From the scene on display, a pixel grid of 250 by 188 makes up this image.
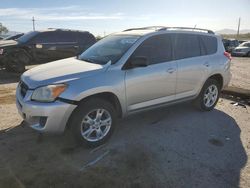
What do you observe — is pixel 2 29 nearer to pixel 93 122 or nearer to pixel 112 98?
pixel 112 98

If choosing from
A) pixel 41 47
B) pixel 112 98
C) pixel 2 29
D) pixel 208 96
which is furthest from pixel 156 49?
pixel 2 29

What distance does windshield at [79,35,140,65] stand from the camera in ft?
15.7

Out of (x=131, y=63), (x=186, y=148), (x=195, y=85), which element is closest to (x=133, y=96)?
(x=131, y=63)

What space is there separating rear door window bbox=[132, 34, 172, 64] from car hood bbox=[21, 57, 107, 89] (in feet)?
2.66

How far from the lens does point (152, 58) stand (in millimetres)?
5047

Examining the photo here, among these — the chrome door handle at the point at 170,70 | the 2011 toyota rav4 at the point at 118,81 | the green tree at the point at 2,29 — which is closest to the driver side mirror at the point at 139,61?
the 2011 toyota rav4 at the point at 118,81

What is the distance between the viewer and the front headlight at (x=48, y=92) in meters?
3.99

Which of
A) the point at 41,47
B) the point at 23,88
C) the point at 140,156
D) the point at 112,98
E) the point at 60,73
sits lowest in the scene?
the point at 140,156

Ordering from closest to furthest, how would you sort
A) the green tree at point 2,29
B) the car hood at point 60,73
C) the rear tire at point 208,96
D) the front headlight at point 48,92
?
the front headlight at point 48,92 → the car hood at point 60,73 → the rear tire at point 208,96 → the green tree at point 2,29

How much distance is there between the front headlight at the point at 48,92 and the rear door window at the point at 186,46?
2443mm

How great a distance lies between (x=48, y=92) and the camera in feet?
13.2

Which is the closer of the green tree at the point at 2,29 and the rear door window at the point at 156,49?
the rear door window at the point at 156,49

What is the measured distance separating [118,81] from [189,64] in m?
1.83

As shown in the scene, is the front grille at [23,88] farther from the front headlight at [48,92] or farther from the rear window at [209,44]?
the rear window at [209,44]
